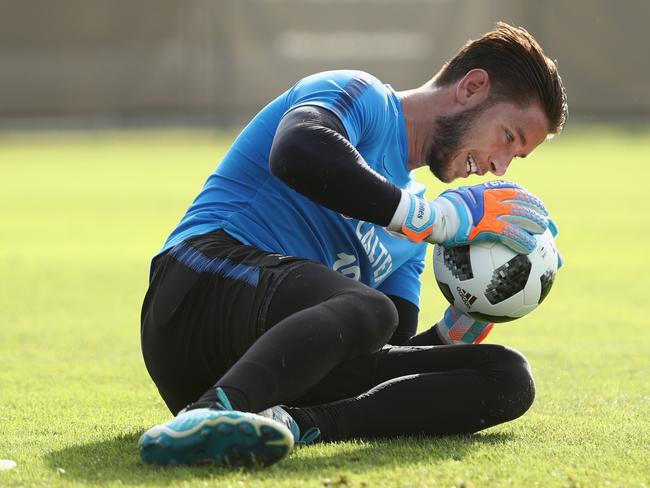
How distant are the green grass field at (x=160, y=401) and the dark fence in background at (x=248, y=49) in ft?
36.6

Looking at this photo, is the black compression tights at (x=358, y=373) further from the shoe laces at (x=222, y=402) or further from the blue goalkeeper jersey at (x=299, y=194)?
the blue goalkeeper jersey at (x=299, y=194)

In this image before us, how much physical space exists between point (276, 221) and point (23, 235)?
7924mm

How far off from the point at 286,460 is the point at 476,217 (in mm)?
972

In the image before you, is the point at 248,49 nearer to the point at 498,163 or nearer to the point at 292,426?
the point at 498,163

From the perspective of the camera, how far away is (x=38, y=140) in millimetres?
25641

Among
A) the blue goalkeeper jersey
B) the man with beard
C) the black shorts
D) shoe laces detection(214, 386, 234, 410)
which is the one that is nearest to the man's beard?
the man with beard

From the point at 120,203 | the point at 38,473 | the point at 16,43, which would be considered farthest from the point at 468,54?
the point at 16,43

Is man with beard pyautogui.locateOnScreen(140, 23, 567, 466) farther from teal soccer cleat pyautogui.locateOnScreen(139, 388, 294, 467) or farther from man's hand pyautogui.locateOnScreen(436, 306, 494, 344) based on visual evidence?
man's hand pyautogui.locateOnScreen(436, 306, 494, 344)

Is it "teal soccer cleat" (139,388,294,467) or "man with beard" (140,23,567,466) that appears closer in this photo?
"teal soccer cleat" (139,388,294,467)

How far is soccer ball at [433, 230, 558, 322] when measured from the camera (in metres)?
4.00

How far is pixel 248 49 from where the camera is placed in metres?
26.9

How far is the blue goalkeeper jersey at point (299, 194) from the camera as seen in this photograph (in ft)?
12.8

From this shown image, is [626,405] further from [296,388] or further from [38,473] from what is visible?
[38,473]

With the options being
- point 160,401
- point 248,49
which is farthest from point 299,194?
point 248,49
